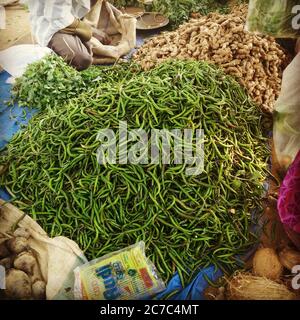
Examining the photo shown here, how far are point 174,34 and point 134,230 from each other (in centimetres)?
162

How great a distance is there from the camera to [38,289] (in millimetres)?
2811

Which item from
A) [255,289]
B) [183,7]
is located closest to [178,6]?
[183,7]

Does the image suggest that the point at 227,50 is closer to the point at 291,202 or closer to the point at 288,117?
the point at 288,117

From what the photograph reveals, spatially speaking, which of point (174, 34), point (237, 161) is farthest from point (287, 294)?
point (174, 34)

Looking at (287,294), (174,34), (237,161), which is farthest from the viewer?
(174,34)

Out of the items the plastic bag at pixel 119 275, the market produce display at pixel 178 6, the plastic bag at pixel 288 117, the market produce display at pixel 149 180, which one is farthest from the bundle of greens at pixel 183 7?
the plastic bag at pixel 119 275

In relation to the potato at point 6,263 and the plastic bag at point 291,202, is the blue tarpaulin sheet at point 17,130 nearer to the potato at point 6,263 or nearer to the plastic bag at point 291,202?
the potato at point 6,263

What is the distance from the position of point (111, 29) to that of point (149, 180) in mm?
1163

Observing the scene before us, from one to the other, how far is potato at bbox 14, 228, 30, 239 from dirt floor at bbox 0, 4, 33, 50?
1.23 meters

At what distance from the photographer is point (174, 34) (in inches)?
135

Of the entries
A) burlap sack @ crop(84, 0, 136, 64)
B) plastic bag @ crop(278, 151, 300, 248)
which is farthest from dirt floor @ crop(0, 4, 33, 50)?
plastic bag @ crop(278, 151, 300, 248)

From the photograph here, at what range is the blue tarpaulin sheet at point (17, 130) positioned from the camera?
9.25 ft

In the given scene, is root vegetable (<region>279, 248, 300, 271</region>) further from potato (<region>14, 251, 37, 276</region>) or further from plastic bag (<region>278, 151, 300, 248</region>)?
potato (<region>14, 251, 37, 276</region>)
